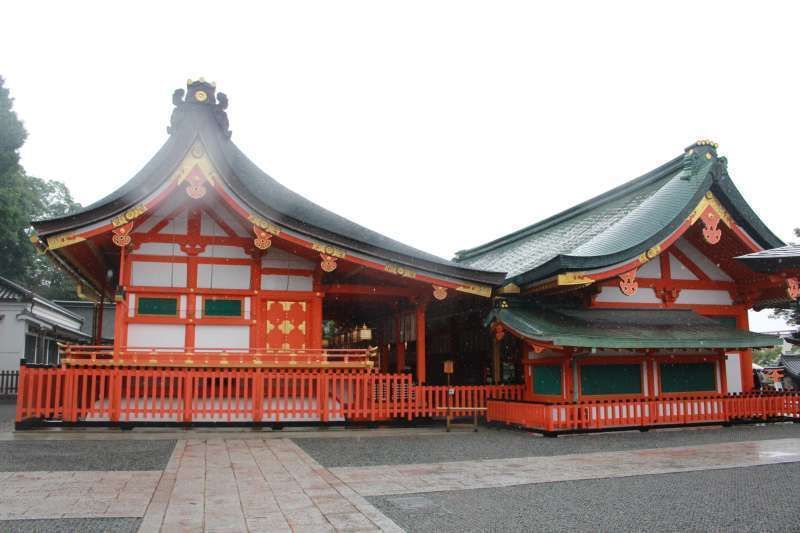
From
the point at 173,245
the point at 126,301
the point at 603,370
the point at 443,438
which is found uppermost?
the point at 173,245

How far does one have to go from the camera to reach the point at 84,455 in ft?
33.5

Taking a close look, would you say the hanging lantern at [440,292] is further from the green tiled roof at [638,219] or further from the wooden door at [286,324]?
the wooden door at [286,324]

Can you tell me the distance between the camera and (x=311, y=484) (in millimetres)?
8148

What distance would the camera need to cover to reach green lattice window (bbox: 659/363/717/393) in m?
16.4

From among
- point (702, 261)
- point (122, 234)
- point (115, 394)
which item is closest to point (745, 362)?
point (702, 261)

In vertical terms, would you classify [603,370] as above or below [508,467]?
above

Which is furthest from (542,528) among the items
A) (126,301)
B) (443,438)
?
(126,301)

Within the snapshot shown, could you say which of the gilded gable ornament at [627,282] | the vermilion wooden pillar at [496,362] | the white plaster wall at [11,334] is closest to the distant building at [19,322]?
the white plaster wall at [11,334]

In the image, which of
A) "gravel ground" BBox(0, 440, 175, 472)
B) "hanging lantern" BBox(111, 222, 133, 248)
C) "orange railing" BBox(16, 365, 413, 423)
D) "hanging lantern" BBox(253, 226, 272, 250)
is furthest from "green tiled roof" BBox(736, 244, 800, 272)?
"hanging lantern" BBox(111, 222, 133, 248)

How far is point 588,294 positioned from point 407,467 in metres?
8.75

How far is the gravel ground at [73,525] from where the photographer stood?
19.1 feet

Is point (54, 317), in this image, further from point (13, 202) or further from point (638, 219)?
point (638, 219)

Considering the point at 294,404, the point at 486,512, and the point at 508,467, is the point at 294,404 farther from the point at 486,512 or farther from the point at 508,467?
the point at 486,512

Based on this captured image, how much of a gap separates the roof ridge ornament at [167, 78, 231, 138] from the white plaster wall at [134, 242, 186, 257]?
2.88 meters
